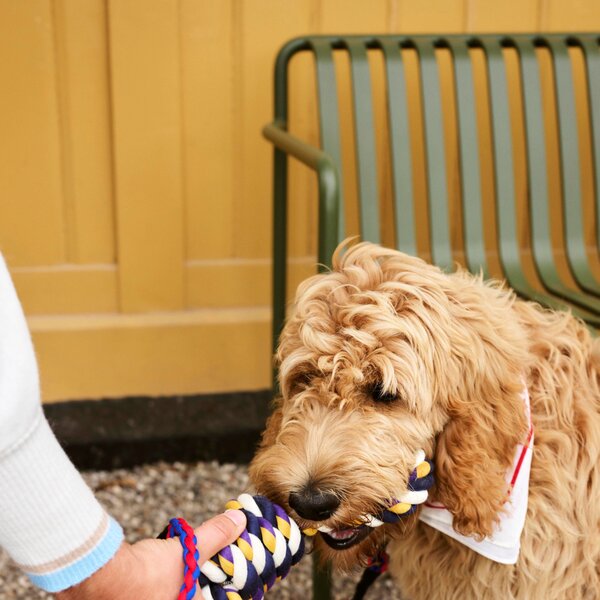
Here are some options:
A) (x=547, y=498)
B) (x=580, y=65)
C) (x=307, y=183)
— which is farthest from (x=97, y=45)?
(x=547, y=498)

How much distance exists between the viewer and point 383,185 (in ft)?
11.6

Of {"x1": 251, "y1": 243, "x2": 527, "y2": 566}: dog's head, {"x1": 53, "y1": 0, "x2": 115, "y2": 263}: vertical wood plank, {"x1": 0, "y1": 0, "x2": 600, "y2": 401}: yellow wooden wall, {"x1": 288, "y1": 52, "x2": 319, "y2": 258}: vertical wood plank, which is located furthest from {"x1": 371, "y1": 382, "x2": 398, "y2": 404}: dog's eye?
{"x1": 53, "y1": 0, "x2": 115, "y2": 263}: vertical wood plank

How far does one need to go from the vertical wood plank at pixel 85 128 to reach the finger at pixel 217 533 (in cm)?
202

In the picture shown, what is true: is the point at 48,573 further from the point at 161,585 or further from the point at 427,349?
the point at 427,349

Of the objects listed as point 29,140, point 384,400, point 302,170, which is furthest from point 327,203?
point 29,140

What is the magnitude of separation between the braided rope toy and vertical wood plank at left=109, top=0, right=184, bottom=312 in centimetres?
187

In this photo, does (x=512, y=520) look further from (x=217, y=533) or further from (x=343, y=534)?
(x=217, y=533)

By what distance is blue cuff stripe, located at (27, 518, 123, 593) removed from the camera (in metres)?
1.30

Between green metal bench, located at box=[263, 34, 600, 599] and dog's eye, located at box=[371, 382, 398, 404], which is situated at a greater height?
green metal bench, located at box=[263, 34, 600, 599]

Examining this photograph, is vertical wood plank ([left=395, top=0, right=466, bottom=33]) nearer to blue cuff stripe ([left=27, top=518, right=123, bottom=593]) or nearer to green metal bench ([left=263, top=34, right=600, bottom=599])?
green metal bench ([left=263, top=34, right=600, bottom=599])

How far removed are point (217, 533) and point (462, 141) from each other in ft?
6.14

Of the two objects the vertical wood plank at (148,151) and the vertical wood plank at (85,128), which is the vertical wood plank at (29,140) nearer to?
the vertical wood plank at (85,128)

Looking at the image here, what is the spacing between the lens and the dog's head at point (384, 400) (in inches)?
69.4

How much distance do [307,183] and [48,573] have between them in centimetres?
237
